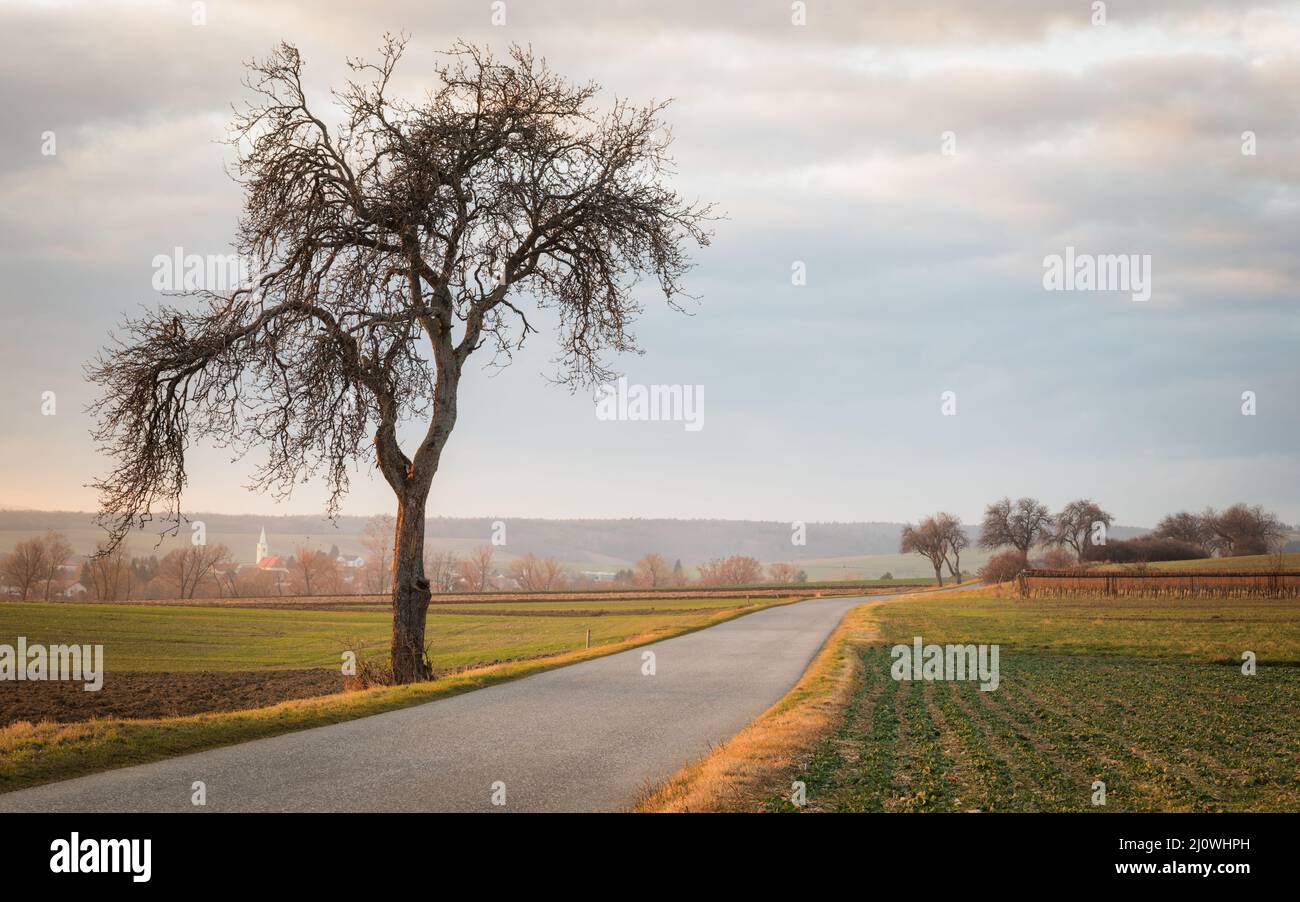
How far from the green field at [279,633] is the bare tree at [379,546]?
57.3 m

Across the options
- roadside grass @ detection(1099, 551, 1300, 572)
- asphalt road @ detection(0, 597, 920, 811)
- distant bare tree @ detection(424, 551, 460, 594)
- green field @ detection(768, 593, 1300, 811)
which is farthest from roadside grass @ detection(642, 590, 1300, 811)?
distant bare tree @ detection(424, 551, 460, 594)

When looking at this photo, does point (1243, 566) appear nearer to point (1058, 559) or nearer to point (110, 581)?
point (1058, 559)

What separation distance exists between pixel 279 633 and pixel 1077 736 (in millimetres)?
48300

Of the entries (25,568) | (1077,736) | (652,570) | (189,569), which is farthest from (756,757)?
(652,570)

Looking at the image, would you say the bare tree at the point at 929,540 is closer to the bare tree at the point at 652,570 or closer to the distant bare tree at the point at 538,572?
the bare tree at the point at 652,570

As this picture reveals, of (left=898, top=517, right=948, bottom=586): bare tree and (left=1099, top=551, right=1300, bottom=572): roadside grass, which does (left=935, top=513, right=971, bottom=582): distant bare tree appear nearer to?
(left=898, top=517, right=948, bottom=586): bare tree

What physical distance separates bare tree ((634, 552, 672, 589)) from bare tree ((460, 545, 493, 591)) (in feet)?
83.5

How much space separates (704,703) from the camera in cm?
1538

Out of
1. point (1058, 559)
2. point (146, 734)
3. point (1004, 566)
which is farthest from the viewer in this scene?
point (1058, 559)

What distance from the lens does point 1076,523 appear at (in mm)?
148375

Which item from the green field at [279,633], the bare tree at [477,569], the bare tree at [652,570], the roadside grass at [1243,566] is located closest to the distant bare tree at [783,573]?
the bare tree at [652,570]
